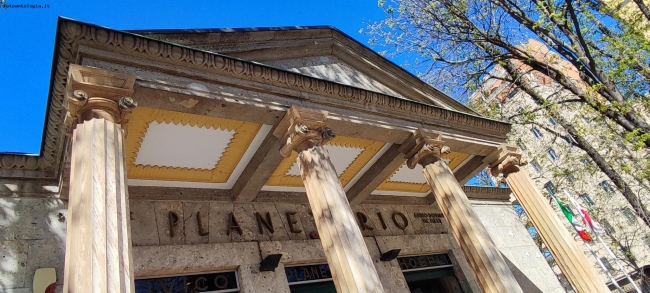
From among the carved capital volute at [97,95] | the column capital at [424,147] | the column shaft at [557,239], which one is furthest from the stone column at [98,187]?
the column shaft at [557,239]

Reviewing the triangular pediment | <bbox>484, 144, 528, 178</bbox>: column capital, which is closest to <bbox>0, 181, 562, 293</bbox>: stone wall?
<bbox>484, 144, 528, 178</bbox>: column capital

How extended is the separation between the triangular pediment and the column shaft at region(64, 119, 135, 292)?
176 centimetres

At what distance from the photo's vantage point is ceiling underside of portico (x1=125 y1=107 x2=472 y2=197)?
587cm

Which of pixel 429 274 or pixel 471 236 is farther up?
pixel 429 274

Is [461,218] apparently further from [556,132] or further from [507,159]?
[556,132]

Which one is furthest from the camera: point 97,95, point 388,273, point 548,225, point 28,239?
point 388,273

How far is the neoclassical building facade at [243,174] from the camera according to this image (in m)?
4.30

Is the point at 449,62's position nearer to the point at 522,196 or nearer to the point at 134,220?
the point at 522,196

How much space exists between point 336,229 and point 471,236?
2816 mm

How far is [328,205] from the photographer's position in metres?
5.29

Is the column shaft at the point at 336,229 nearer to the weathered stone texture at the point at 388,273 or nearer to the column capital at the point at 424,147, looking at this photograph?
the column capital at the point at 424,147

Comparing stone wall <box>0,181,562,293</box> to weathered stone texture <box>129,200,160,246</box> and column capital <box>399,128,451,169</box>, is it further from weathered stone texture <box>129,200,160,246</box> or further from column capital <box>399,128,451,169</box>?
column capital <box>399,128,451,169</box>

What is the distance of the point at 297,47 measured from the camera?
724 cm

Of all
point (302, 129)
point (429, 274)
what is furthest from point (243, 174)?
point (429, 274)
